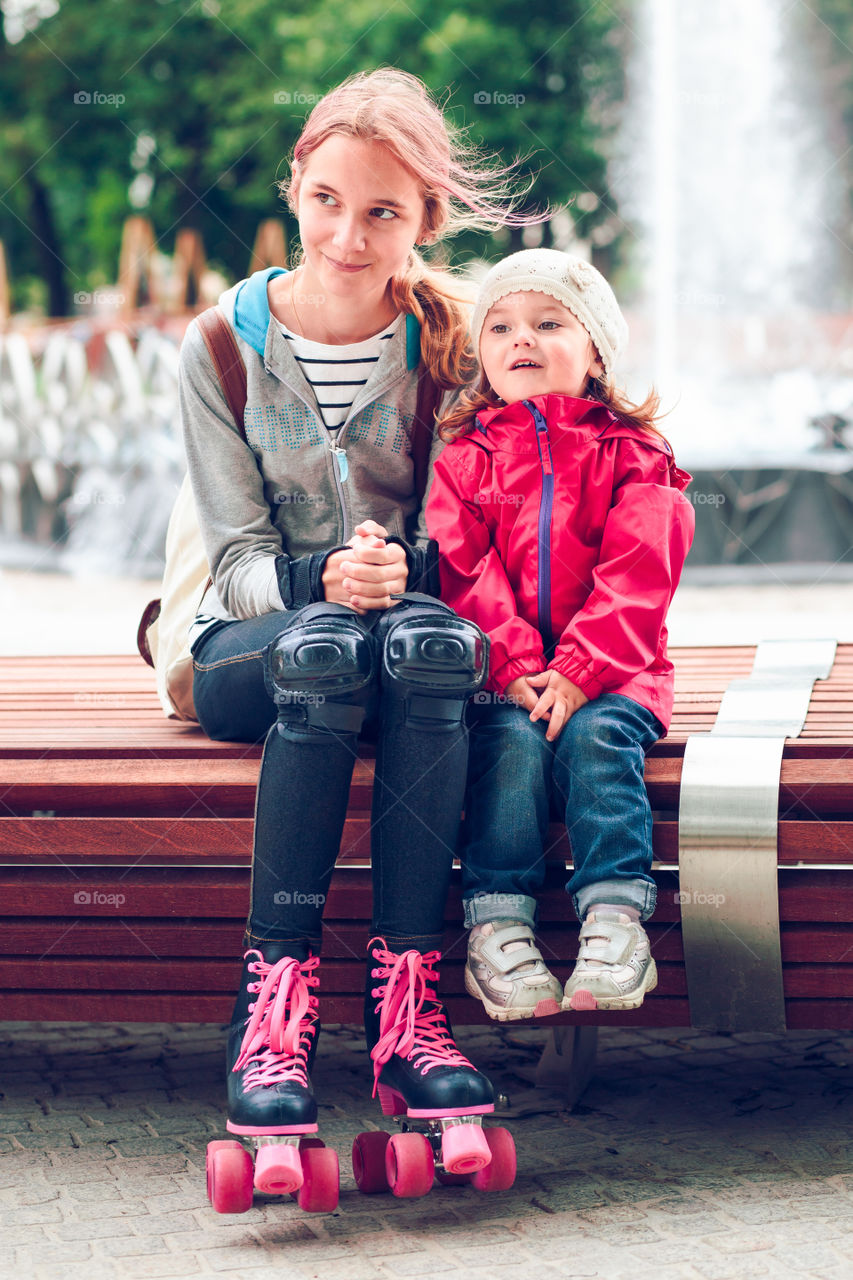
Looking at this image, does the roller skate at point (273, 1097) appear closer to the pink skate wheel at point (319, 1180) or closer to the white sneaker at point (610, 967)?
the pink skate wheel at point (319, 1180)

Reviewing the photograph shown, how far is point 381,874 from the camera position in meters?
2.58

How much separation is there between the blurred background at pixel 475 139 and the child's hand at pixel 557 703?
370 inches

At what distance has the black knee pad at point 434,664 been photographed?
2.49m

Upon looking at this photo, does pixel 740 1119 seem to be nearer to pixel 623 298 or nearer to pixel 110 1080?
pixel 110 1080

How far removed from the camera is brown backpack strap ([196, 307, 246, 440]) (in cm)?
308

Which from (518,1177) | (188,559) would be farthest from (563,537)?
(518,1177)

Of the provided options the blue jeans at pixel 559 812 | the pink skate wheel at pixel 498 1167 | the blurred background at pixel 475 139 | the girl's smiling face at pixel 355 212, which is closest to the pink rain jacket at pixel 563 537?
the blue jeans at pixel 559 812

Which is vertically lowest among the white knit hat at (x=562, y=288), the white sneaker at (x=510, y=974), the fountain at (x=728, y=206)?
the white sneaker at (x=510, y=974)

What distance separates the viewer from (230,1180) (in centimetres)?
238

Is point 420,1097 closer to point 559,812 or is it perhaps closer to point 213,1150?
point 213,1150

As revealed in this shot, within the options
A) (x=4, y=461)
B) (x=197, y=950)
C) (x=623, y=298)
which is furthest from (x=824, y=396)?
(x=623, y=298)

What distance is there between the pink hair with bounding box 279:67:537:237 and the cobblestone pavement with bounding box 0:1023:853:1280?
1679 millimetres

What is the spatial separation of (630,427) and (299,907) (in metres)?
1.08

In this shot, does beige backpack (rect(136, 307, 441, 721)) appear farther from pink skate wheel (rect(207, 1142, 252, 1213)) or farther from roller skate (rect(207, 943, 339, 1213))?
pink skate wheel (rect(207, 1142, 252, 1213))
